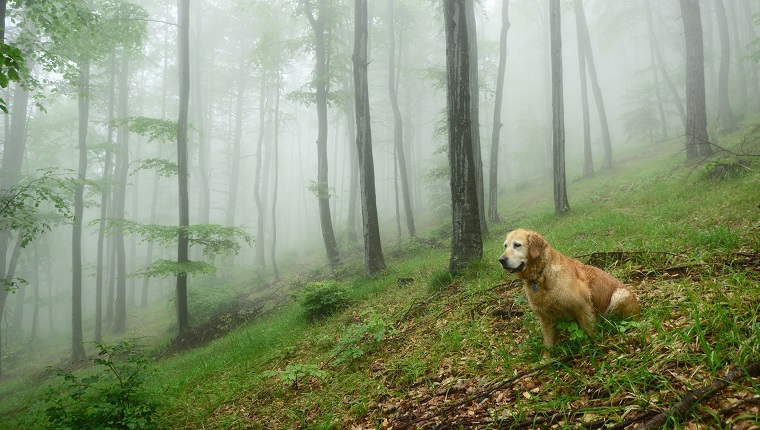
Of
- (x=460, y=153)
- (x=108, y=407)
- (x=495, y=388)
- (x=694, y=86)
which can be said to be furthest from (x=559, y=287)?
(x=694, y=86)

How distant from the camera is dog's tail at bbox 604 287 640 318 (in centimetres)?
298

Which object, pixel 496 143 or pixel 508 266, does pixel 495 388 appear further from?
pixel 496 143

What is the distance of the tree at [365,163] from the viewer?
10195 mm

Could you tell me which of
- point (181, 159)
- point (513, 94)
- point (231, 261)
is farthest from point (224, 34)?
point (513, 94)

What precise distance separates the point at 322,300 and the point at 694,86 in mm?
14642

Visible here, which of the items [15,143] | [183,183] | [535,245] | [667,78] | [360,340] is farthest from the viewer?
[667,78]

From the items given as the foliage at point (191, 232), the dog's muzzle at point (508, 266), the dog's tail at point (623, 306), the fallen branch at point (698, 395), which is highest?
the foliage at point (191, 232)

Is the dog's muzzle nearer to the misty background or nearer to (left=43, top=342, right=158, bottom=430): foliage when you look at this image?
(left=43, top=342, right=158, bottom=430): foliage

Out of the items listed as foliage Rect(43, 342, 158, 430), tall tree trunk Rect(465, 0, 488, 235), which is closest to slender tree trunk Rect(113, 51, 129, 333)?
foliage Rect(43, 342, 158, 430)

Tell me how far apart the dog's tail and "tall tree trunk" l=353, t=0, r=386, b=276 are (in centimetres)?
718

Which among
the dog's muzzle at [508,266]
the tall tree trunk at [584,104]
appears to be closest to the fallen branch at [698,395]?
the dog's muzzle at [508,266]

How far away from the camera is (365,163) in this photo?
1048 cm

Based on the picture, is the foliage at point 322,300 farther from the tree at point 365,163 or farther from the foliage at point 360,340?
the foliage at point 360,340

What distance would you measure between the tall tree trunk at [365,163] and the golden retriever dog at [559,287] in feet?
23.1
